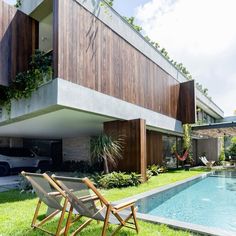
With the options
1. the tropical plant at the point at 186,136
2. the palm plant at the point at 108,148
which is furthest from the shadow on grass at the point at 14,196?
the tropical plant at the point at 186,136

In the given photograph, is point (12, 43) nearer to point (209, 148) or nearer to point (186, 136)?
point (186, 136)

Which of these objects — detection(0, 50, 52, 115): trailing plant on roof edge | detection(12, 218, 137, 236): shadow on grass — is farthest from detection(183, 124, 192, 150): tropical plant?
detection(12, 218, 137, 236): shadow on grass

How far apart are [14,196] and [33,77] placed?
361 centimetres

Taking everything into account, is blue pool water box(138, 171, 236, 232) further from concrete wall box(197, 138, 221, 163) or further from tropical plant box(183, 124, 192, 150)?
concrete wall box(197, 138, 221, 163)

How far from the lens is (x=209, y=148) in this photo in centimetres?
2323

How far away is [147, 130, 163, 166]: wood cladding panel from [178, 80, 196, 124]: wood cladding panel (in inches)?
84.9

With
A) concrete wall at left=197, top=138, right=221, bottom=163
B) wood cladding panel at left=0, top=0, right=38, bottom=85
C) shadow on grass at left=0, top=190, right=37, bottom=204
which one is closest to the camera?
shadow on grass at left=0, top=190, right=37, bottom=204

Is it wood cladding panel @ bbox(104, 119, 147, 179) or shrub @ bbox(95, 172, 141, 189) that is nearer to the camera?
shrub @ bbox(95, 172, 141, 189)

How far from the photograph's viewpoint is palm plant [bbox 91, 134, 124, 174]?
9.69 m

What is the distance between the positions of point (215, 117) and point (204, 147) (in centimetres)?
948

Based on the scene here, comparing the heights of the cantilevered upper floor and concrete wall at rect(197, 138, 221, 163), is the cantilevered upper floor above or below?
above

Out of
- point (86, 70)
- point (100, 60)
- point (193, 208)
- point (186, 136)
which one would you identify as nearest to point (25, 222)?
point (193, 208)

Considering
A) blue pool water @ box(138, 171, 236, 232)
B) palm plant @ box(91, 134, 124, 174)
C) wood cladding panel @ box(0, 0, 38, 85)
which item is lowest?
blue pool water @ box(138, 171, 236, 232)

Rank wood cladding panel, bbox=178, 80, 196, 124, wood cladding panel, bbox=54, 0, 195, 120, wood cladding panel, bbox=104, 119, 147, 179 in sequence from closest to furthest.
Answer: wood cladding panel, bbox=54, 0, 195, 120 < wood cladding panel, bbox=104, 119, 147, 179 < wood cladding panel, bbox=178, 80, 196, 124
